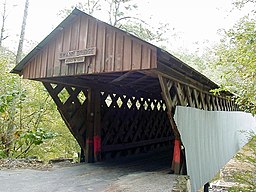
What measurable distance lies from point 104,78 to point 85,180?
7.81ft

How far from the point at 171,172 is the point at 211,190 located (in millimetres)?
4527

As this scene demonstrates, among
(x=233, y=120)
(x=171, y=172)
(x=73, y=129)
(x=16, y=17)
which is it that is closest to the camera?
(x=171, y=172)

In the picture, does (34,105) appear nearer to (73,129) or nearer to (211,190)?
(73,129)

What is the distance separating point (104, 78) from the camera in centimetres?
585

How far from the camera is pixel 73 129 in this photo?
5793 millimetres

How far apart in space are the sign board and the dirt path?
1.93 m

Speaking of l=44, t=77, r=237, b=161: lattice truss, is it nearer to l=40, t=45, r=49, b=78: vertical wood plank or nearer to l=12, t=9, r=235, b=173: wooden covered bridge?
l=12, t=9, r=235, b=173: wooden covered bridge

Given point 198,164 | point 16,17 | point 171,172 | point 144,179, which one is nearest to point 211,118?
point 198,164

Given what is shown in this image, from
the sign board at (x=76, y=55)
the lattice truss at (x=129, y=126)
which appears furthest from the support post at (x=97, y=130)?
the sign board at (x=76, y=55)

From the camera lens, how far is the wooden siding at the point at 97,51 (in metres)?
3.76

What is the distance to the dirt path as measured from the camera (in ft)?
12.1

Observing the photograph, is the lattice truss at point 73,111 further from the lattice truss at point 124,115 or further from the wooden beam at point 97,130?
the wooden beam at point 97,130

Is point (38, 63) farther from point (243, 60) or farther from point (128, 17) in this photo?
point (128, 17)

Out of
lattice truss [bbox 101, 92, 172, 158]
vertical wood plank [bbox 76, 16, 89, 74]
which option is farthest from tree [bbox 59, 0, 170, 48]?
vertical wood plank [bbox 76, 16, 89, 74]
